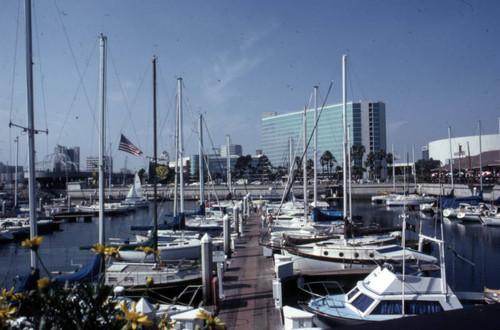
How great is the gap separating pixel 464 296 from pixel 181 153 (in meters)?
29.2

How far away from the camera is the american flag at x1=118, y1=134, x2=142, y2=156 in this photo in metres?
30.9

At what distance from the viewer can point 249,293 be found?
607 inches

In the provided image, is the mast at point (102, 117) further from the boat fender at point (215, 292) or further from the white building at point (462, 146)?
the white building at point (462, 146)

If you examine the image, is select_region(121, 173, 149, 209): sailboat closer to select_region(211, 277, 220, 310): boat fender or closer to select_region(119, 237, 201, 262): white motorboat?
select_region(119, 237, 201, 262): white motorboat

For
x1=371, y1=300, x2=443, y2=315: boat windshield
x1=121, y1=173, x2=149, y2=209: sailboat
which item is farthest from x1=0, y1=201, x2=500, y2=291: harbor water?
x1=121, y1=173, x2=149, y2=209: sailboat

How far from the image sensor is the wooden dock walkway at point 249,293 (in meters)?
12.4

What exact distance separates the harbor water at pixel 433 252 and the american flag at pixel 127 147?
6383mm

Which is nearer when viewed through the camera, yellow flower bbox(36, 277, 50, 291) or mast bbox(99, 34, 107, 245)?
yellow flower bbox(36, 277, 50, 291)

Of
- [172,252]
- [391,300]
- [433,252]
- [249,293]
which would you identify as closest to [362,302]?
[391,300]

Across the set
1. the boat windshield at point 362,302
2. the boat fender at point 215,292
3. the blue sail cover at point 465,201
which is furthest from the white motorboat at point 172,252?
the blue sail cover at point 465,201

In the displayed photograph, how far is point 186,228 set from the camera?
33.7 metres

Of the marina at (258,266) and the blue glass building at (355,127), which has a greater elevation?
the blue glass building at (355,127)

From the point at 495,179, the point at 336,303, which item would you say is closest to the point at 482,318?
the point at 336,303

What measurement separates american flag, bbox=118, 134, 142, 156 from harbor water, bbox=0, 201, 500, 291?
6.38 m
